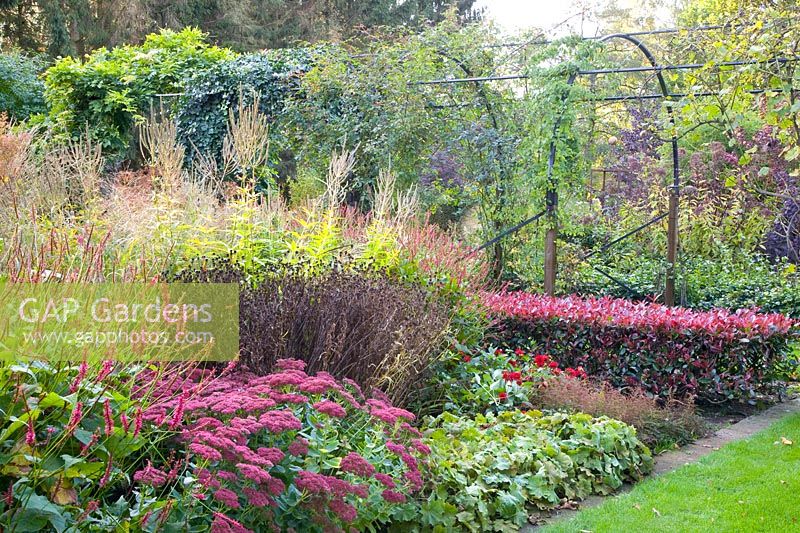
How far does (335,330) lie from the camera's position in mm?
4230

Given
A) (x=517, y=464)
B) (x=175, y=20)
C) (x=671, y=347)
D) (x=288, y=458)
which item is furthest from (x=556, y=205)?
(x=175, y=20)

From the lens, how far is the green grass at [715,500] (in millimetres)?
3541

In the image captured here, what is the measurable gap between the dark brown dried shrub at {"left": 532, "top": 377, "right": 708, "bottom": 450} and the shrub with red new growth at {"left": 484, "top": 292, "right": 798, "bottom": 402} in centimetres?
45

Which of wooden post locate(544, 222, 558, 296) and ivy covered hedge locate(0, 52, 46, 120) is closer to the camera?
wooden post locate(544, 222, 558, 296)

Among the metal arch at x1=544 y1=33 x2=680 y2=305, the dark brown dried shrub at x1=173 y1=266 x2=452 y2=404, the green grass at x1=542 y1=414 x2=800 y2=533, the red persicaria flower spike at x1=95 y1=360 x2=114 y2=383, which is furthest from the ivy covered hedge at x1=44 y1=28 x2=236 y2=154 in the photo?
the red persicaria flower spike at x1=95 y1=360 x2=114 y2=383

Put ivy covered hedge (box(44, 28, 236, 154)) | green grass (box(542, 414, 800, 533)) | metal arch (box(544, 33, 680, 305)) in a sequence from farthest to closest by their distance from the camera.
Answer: ivy covered hedge (box(44, 28, 236, 154)), metal arch (box(544, 33, 680, 305)), green grass (box(542, 414, 800, 533))

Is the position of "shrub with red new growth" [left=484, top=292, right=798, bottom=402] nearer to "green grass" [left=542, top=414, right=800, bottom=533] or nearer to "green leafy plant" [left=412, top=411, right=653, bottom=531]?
"green grass" [left=542, top=414, right=800, bottom=533]

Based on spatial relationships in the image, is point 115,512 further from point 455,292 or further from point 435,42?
point 435,42

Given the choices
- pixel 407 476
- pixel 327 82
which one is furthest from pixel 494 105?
pixel 407 476

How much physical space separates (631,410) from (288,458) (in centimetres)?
276

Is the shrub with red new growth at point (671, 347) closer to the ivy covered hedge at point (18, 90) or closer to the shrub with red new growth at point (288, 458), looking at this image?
the shrub with red new growth at point (288, 458)

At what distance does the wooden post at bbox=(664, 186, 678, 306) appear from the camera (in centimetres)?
786

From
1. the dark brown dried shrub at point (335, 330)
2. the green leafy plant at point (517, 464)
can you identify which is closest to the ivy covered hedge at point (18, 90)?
the dark brown dried shrub at point (335, 330)

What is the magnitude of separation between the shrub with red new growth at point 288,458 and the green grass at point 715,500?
2.96 ft
